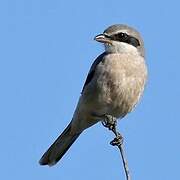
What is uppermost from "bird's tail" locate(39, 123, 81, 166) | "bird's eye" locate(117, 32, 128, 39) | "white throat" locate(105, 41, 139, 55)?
"bird's eye" locate(117, 32, 128, 39)

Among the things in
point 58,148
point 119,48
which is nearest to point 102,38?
point 119,48

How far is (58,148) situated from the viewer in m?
8.80

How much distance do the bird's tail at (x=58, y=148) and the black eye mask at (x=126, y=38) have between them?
155 cm

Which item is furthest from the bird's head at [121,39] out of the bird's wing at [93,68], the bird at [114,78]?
the bird's wing at [93,68]

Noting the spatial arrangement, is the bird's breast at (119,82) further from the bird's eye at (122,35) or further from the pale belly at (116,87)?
the bird's eye at (122,35)

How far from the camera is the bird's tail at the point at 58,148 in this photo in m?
8.72

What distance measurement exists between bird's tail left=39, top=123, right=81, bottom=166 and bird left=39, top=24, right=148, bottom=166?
0.48m

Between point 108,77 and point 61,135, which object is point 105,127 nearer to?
point 108,77

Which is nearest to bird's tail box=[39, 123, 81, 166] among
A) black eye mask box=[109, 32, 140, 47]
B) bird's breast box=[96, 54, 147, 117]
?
bird's breast box=[96, 54, 147, 117]

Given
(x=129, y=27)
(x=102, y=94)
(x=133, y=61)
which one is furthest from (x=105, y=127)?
(x=129, y=27)

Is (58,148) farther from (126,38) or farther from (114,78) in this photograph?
(126,38)

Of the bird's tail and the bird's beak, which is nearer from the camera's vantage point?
the bird's beak

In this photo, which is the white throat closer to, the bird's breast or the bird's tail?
the bird's breast

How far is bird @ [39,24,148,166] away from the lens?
761 centimetres
